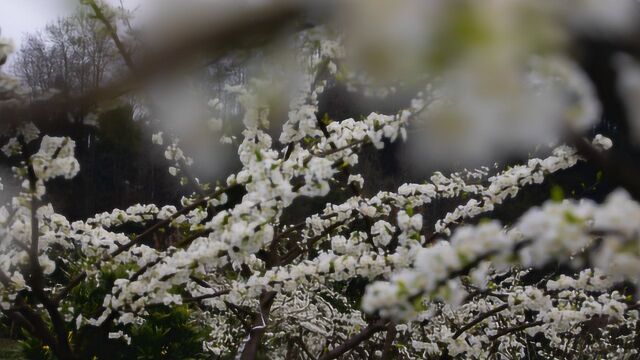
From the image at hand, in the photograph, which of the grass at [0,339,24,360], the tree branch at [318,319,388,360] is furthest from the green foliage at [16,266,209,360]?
the tree branch at [318,319,388,360]

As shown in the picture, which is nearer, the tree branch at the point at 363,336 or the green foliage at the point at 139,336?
the tree branch at the point at 363,336

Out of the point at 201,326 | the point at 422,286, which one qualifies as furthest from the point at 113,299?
the point at 201,326

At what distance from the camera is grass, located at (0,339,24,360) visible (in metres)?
9.26

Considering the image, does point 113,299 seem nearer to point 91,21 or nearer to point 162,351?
point 91,21

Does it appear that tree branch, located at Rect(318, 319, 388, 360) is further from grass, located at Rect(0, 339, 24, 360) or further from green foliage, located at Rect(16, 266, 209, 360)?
grass, located at Rect(0, 339, 24, 360)

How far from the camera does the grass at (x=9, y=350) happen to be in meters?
9.26

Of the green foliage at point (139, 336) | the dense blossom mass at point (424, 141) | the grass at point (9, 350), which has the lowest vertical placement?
the dense blossom mass at point (424, 141)

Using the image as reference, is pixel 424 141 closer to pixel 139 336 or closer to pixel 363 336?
pixel 363 336

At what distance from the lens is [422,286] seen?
1.25 m

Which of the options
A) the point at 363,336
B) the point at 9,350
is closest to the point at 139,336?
the point at 9,350

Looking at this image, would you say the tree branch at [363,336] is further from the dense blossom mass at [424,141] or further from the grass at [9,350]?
the grass at [9,350]

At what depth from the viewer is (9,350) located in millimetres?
9875

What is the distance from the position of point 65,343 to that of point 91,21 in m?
1.89

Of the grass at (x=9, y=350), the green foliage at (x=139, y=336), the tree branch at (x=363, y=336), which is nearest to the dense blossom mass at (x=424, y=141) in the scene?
the tree branch at (x=363, y=336)
